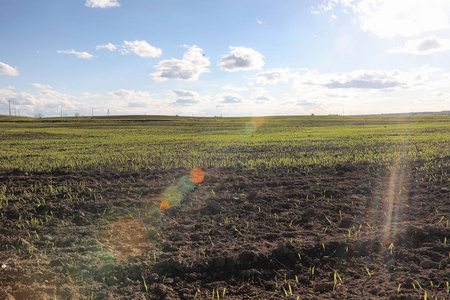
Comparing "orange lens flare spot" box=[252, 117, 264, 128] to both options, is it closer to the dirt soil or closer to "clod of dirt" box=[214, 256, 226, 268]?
the dirt soil

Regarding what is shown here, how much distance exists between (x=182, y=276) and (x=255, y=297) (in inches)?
36.1

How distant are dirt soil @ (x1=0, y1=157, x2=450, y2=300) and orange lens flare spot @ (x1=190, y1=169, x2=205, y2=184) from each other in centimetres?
70

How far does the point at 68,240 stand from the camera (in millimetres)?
3986

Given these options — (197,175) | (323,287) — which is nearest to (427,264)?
(323,287)

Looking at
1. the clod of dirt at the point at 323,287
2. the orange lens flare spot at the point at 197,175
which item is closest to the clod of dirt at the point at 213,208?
the orange lens flare spot at the point at 197,175

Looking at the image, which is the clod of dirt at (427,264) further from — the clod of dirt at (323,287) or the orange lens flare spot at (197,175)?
the orange lens flare spot at (197,175)

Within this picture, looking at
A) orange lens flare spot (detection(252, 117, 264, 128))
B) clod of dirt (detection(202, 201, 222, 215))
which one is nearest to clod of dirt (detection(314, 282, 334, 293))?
clod of dirt (detection(202, 201, 222, 215))

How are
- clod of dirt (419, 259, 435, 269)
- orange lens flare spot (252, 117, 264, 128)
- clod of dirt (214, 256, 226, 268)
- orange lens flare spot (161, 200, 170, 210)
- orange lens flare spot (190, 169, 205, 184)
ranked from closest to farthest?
1. clod of dirt (419, 259, 435, 269)
2. clod of dirt (214, 256, 226, 268)
3. orange lens flare spot (161, 200, 170, 210)
4. orange lens flare spot (190, 169, 205, 184)
5. orange lens flare spot (252, 117, 264, 128)

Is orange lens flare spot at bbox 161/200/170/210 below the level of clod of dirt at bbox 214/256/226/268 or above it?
above

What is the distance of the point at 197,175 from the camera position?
7.86 metres

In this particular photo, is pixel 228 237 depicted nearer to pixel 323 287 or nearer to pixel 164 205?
pixel 323 287

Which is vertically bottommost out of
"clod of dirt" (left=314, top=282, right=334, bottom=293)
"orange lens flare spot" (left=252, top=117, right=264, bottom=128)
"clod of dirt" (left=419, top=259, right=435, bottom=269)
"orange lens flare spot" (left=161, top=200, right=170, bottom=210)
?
"clod of dirt" (left=314, top=282, right=334, bottom=293)

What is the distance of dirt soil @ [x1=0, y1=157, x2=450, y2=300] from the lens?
2.95 metres

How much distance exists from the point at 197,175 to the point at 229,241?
411cm
